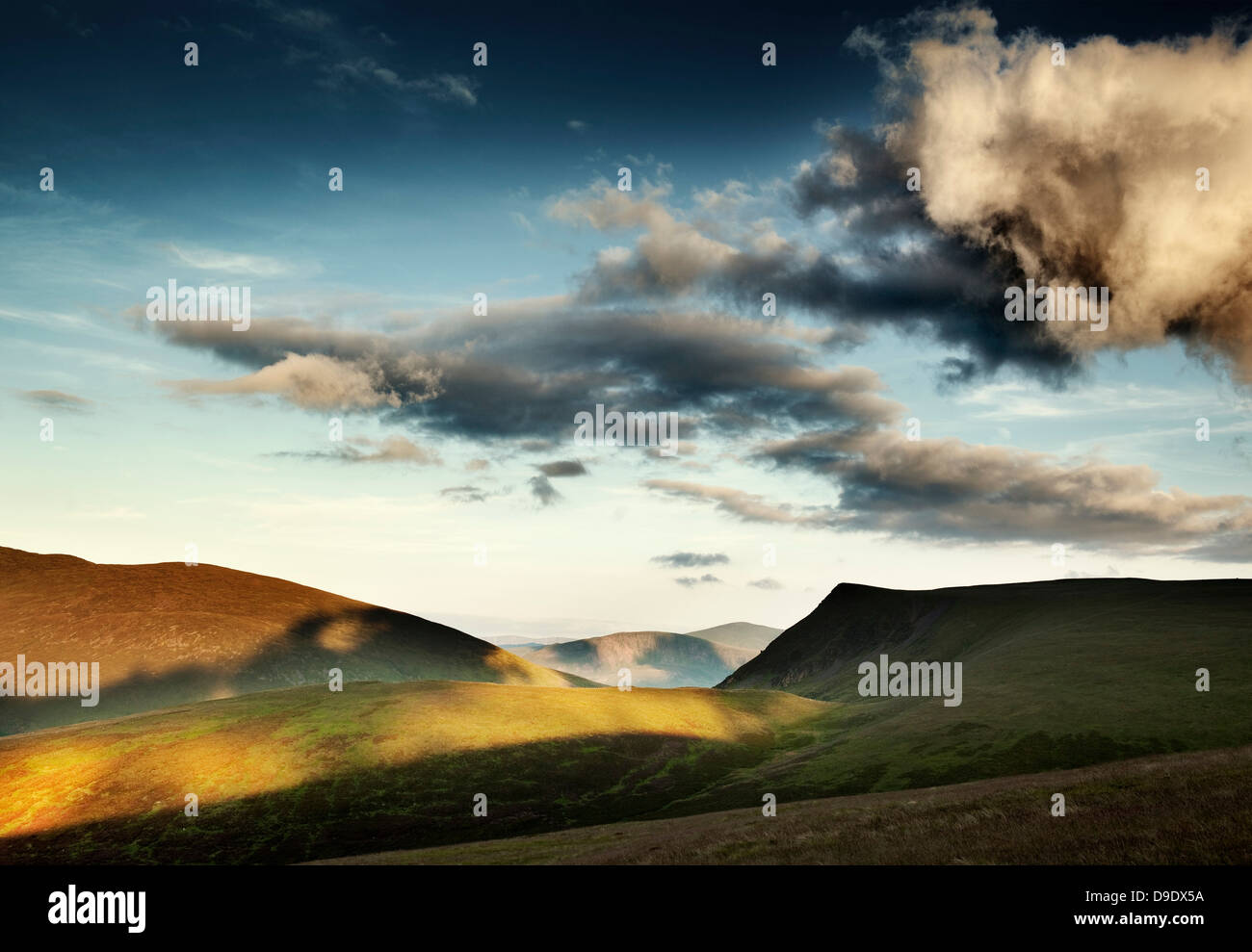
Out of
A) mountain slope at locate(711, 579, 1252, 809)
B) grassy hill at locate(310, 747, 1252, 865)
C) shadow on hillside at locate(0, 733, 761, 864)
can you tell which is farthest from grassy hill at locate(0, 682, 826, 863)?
grassy hill at locate(310, 747, 1252, 865)

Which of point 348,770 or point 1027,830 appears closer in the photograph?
point 1027,830

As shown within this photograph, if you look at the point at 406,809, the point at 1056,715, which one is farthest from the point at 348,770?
the point at 1056,715

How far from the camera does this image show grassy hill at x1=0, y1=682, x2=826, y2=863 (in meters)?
90.6

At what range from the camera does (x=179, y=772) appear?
355 feet

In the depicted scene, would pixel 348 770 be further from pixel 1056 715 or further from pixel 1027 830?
pixel 1056 715

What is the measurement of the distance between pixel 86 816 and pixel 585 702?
83116mm

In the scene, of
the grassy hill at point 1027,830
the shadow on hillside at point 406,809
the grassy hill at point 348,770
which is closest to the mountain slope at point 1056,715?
the shadow on hillside at point 406,809

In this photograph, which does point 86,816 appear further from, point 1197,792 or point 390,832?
point 1197,792

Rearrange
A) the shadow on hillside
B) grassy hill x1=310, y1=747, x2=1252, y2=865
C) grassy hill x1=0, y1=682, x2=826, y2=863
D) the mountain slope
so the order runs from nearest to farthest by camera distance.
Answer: grassy hill x1=310, y1=747, x2=1252, y2=865, the shadow on hillside, grassy hill x1=0, y1=682, x2=826, y2=863, the mountain slope

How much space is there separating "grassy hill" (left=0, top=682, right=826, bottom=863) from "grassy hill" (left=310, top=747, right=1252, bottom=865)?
2143 inches

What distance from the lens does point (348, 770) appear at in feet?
359

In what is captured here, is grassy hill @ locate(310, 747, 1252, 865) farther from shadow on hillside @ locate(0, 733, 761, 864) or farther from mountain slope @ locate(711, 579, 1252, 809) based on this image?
mountain slope @ locate(711, 579, 1252, 809)

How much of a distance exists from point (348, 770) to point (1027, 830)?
10352cm

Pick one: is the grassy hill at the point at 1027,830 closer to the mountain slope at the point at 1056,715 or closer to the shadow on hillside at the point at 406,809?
the shadow on hillside at the point at 406,809
